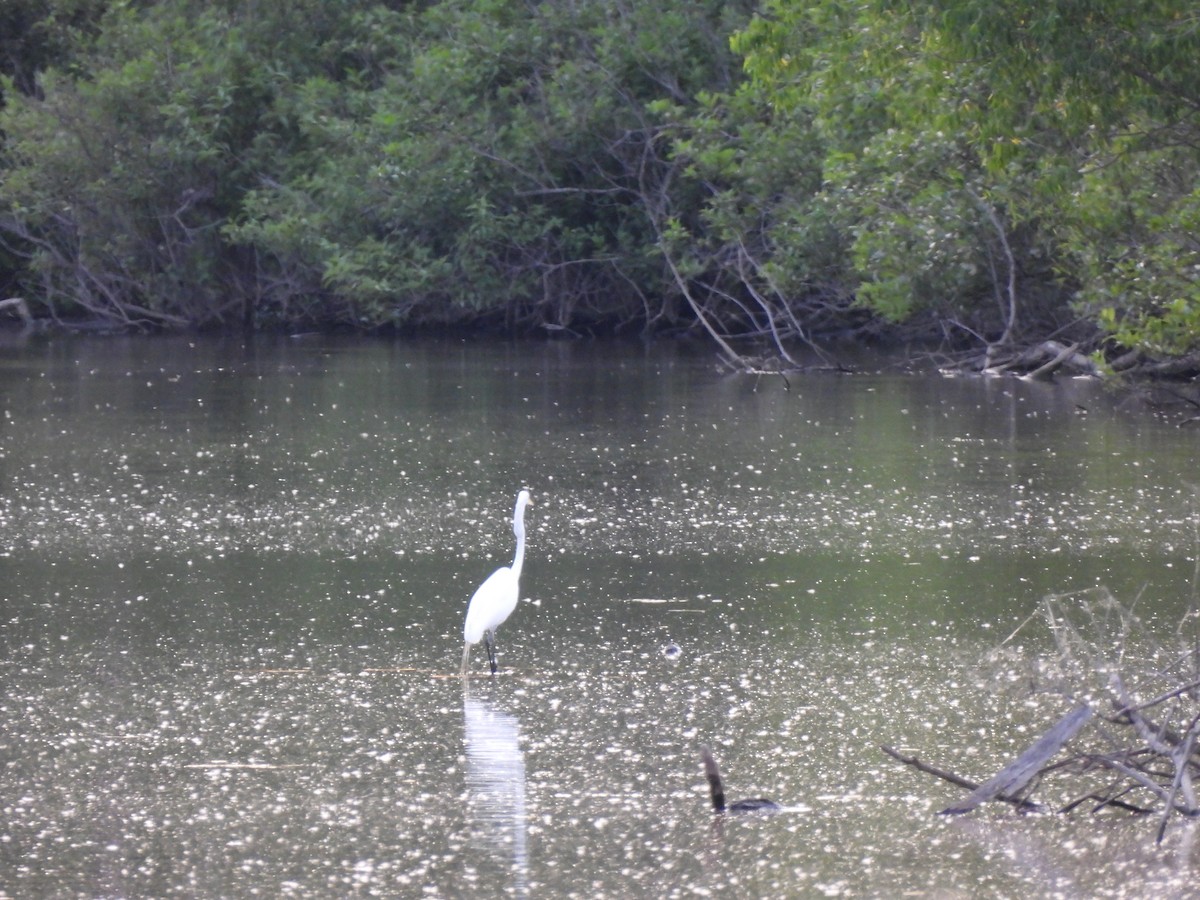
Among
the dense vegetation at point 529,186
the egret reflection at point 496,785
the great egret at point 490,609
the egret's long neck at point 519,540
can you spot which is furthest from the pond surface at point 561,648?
the dense vegetation at point 529,186

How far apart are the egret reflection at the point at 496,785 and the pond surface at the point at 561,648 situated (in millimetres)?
16

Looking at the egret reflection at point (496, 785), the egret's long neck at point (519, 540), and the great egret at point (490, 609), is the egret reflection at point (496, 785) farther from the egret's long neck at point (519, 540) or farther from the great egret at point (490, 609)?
the egret's long neck at point (519, 540)

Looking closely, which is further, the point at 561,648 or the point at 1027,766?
the point at 561,648

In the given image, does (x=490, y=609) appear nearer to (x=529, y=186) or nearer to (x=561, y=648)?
(x=561, y=648)

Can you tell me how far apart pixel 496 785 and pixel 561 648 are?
6.49 feet

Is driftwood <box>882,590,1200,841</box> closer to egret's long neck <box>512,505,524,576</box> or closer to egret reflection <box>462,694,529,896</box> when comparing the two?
egret reflection <box>462,694,529,896</box>

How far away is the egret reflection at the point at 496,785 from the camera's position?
536 centimetres

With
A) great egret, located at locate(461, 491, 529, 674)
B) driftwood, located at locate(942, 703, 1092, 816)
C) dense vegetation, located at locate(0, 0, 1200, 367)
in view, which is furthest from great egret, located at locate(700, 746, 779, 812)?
dense vegetation, located at locate(0, 0, 1200, 367)

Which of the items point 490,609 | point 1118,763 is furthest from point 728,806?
point 490,609

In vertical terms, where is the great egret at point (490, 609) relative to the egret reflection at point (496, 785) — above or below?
above

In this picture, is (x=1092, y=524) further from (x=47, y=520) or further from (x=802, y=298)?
(x=802, y=298)

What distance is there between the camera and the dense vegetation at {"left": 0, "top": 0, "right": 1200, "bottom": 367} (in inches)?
758

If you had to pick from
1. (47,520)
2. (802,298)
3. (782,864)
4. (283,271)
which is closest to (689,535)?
(47,520)

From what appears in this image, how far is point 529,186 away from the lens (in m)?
29.4
